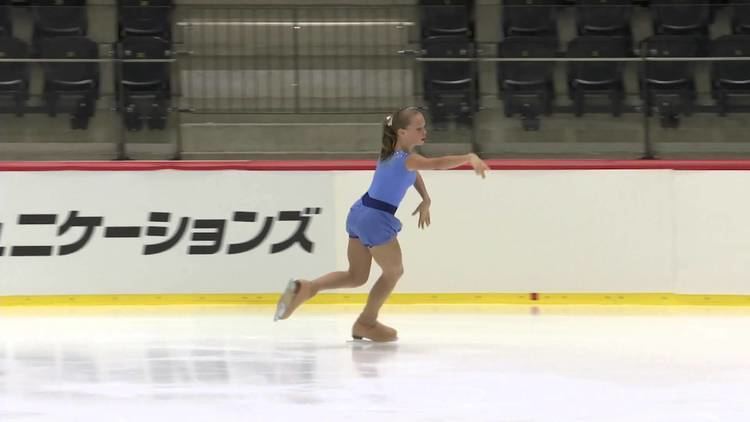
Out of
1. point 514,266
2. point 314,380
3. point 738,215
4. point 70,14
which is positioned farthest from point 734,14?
point 314,380

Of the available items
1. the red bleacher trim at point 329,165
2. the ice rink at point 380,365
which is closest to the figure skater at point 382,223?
the ice rink at point 380,365

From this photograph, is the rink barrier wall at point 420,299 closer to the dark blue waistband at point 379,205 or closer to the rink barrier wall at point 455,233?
the rink barrier wall at point 455,233

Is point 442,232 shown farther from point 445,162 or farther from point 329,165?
point 445,162

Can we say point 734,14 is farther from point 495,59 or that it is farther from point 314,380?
point 314,380

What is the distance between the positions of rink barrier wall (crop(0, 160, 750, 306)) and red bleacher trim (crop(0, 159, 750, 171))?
0.01 m

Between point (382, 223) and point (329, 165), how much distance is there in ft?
7.23

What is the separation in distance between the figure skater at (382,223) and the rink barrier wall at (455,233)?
185 cm

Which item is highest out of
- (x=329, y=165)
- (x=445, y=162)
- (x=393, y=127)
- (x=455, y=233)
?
Answer: (x=393, y=127)

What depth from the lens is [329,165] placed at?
9086mm

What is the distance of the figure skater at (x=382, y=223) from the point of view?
6855 millimetres

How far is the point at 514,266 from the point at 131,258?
9.24 feet

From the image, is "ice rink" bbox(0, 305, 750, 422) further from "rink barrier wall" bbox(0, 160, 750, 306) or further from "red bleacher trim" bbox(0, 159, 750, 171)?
"red bleacher trim" bbox(0, 159, 750, 171)

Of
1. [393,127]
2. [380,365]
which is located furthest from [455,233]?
[380,365]

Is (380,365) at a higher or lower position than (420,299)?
higher
